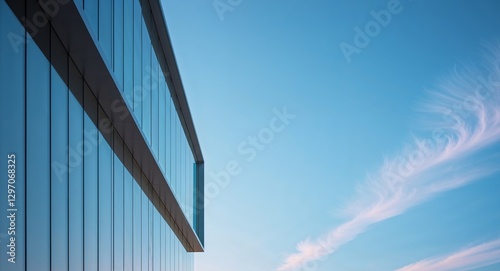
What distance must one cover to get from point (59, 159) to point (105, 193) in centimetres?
444

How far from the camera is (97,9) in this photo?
15.9 m

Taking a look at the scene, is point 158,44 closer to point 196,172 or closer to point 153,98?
point 153,98

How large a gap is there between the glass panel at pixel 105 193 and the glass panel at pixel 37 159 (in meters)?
4.42

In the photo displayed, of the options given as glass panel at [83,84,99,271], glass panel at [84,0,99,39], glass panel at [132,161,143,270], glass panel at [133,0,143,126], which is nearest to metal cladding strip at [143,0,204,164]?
glass panel at [133,0,143,126]

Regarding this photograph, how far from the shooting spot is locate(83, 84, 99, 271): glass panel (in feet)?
49.8

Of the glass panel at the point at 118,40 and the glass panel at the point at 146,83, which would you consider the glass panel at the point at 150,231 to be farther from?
the glass panel at the point at 118,40

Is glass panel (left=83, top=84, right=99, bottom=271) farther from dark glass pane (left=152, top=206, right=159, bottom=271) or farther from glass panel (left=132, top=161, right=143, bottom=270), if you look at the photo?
dark glass pane (left=152, top=206, right=159, bottom=271)

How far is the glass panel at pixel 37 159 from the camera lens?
11.4 m

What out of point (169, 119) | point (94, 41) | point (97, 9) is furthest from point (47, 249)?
point (169, 119)

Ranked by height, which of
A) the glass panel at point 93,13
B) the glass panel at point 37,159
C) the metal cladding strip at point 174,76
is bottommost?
the glass panel at point 37,159

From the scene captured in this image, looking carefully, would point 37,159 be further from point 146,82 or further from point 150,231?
point 150,231

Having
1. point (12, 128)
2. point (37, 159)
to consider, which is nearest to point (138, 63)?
point (37, 159)

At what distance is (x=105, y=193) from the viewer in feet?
56.9

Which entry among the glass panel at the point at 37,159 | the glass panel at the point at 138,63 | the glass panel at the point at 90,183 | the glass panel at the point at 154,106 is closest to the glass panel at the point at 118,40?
the glass panel at the point at 90,183
